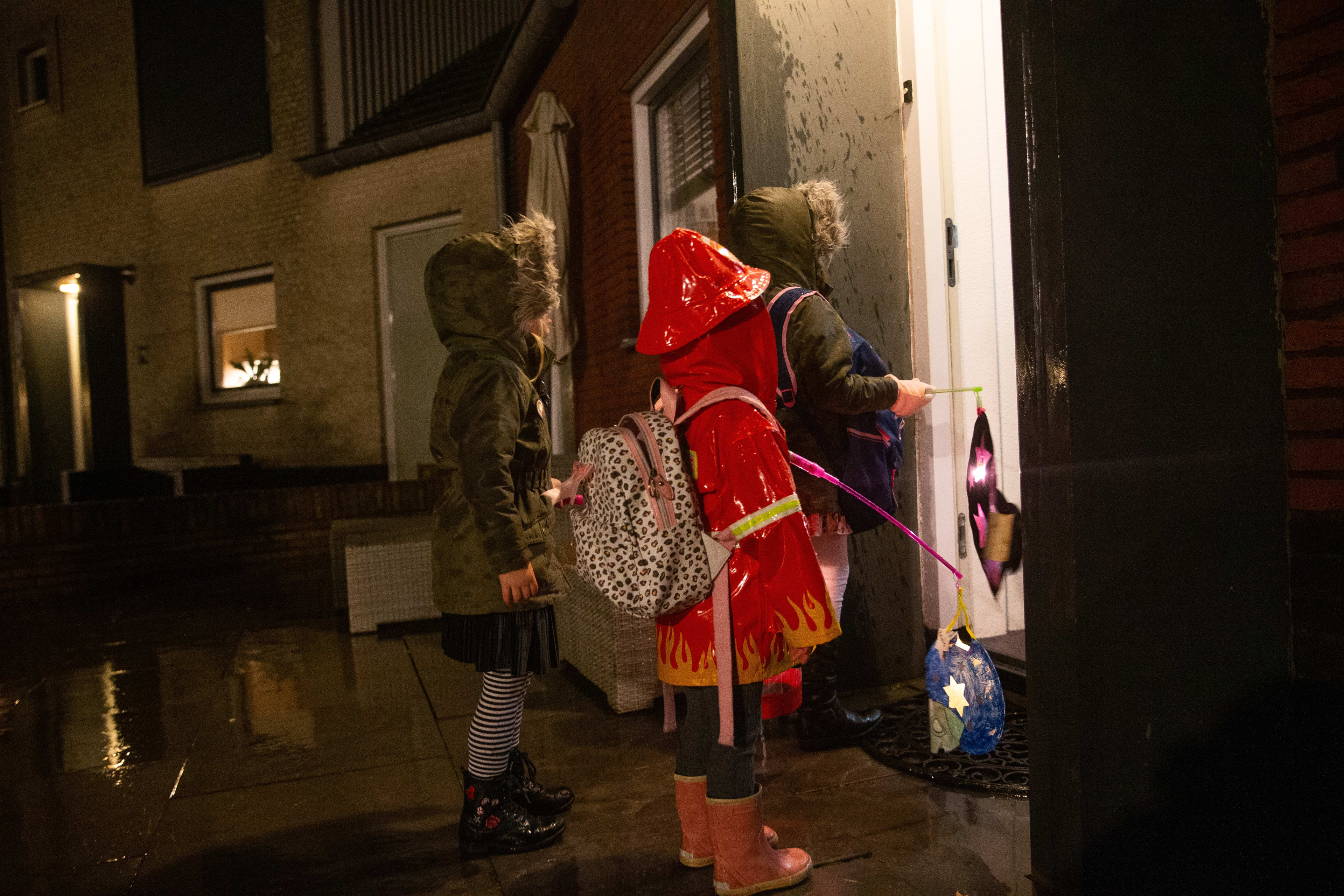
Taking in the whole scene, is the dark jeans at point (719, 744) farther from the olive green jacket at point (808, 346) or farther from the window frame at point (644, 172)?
the window frame at point (644, 172)

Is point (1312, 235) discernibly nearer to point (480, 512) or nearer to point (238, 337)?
point (480, 512)

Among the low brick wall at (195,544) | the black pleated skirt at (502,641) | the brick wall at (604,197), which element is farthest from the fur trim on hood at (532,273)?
the low brick wall at (195,544)

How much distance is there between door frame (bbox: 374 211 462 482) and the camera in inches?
455

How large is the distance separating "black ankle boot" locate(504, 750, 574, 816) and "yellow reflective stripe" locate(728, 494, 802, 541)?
1170mm

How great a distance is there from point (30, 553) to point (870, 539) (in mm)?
7481

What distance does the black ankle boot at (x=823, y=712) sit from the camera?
318 cm

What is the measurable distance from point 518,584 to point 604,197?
4.69m

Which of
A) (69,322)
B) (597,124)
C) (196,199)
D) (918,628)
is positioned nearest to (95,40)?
(196,199)

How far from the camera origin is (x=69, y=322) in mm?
14680

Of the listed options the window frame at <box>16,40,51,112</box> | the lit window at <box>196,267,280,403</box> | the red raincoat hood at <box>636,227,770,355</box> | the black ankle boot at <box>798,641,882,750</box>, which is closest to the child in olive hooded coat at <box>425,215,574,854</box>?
the red raincoat hood at <box>636,227,770,355</box>

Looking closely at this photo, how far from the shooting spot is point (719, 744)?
211 centimetres

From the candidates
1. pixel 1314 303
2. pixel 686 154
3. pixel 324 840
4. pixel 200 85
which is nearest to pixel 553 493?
pixel 324 840

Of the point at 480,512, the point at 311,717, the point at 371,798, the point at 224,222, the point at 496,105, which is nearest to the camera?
the point at 480,512

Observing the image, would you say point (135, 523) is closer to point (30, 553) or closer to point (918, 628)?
point (30, 553)
